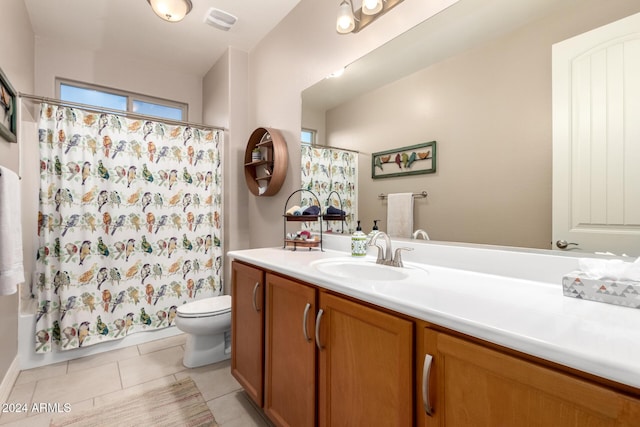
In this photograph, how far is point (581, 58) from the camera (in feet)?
3.25

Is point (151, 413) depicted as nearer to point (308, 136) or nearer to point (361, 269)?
point (361, 269)

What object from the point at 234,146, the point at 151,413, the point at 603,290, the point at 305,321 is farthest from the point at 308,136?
the point at 151,413

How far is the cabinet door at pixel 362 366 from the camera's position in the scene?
82 cm

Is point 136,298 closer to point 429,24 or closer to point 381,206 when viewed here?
point 381,206

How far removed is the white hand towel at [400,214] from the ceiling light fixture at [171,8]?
68.4 inches

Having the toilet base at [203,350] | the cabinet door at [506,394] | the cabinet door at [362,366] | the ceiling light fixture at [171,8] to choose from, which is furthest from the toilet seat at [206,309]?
the ceiling light fixture at [171,8]

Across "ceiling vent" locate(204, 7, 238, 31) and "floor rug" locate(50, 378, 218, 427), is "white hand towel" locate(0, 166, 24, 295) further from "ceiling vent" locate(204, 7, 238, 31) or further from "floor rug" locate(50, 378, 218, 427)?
"ceiling vent" locate(204, 7, 238, 31)

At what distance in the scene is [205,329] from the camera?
6.72ft

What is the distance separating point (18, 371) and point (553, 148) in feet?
10.7

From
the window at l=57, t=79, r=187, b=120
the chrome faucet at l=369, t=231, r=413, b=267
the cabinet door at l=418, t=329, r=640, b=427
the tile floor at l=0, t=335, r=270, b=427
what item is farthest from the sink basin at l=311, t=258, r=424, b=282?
the window at l=57, t=79, r=187, b=120

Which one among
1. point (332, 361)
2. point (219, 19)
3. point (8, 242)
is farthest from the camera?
point (219, 19)

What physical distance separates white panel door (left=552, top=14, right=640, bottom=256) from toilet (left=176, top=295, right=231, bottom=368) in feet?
6.42

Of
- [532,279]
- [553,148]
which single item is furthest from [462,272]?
[553,148]

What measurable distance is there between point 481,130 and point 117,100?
3505 millimetres
